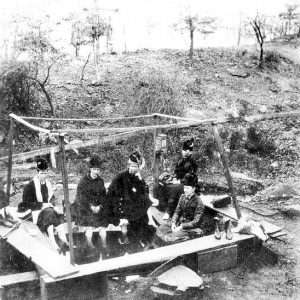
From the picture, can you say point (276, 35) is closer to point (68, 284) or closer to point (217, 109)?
point (217, 109)

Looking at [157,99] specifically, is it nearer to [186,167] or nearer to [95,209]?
[186,167]

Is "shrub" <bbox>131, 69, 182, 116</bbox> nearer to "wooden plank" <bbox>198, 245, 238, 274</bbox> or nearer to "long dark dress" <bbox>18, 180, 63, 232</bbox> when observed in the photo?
"long dark dress" <bbox>18, 180, 63, 232</bbox>

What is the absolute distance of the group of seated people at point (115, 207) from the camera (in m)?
5.67

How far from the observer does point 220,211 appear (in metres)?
6.67

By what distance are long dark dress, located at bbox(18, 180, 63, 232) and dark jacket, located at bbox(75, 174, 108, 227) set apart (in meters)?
0.35

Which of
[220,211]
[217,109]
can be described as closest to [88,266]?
[220,211]

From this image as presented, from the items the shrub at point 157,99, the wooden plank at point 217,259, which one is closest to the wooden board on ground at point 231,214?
the wooden plank at point 217,259

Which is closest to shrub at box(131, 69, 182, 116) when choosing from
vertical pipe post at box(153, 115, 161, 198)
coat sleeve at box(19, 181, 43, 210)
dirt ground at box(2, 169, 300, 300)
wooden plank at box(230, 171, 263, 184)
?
wooden plank at box(230, 171, 263, 184)

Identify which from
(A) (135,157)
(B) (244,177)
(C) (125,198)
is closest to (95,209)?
(C) (125,198)

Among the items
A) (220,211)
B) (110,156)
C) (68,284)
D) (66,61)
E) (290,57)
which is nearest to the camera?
(68,284)

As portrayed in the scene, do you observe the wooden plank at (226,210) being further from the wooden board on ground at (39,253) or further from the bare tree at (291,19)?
the bare tree at (291,19)

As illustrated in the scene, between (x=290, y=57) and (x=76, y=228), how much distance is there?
59.6ft

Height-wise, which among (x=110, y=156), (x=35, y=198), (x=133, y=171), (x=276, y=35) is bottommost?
(x=110, y=156)

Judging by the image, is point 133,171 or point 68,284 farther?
point 133,171
